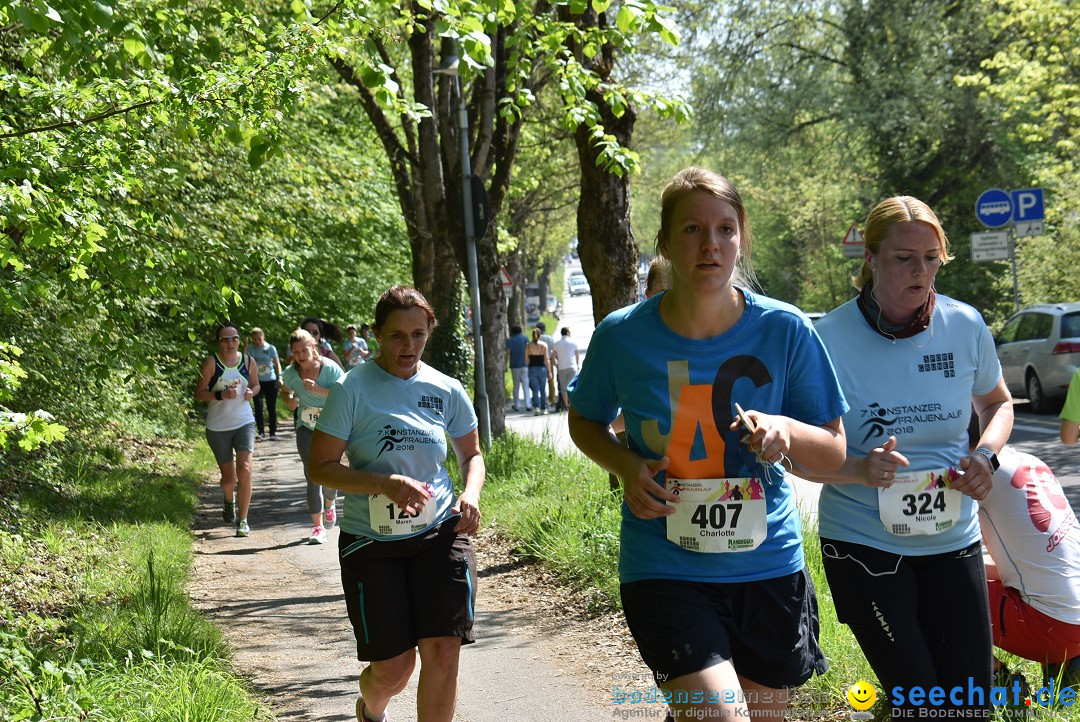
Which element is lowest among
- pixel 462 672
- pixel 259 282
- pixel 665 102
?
pixel 462 672

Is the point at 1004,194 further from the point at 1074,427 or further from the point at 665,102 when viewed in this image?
the point at 1074,427

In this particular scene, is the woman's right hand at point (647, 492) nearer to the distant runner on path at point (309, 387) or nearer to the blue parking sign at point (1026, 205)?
the distant runner on path at point (309, 387)

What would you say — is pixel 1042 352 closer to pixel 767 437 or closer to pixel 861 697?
pixel 861 697

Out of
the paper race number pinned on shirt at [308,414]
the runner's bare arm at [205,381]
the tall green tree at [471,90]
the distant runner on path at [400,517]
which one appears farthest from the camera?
the runner's bare arm at [205,381]

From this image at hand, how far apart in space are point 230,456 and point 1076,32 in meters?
17.2

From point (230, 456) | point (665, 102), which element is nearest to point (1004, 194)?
point (665, 102)

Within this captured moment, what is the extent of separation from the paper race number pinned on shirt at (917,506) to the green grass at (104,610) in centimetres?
296

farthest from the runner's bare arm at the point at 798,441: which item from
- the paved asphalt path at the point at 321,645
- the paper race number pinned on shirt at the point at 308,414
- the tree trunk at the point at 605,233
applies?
the paper race number pinned on shirt at the point at 308,414

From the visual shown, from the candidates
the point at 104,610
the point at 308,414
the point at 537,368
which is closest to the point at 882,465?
the point at 104,610

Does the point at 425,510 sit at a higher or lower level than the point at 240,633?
higher

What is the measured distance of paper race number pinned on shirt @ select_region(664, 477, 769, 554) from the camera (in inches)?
122

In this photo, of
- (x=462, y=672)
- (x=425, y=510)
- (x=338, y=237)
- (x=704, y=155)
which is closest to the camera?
(x=425, y=510)

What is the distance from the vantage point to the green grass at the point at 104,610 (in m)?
4.96

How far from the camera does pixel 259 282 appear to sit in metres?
8.33
